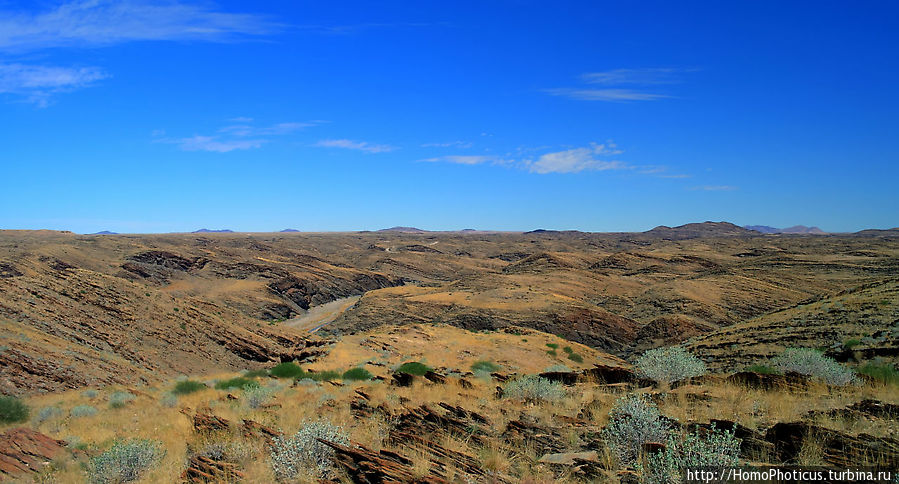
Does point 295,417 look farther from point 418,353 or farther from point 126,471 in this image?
point 418,353

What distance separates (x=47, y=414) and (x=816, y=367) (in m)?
18.4

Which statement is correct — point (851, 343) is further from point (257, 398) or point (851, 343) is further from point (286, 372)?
point (286, 372)

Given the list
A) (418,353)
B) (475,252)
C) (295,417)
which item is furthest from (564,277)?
(475,252)

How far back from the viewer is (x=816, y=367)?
404 inches

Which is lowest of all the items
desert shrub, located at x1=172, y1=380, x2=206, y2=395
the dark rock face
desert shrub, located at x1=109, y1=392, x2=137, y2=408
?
desert shrub, located at x1=172, y1=380, x2=206, y2=395

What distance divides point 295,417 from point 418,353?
57.4 feet

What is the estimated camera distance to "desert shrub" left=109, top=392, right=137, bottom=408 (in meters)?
12.9

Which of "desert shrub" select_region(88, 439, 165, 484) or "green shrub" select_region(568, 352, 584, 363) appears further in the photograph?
"green shrub" select_region(568, 352, 584, 363)

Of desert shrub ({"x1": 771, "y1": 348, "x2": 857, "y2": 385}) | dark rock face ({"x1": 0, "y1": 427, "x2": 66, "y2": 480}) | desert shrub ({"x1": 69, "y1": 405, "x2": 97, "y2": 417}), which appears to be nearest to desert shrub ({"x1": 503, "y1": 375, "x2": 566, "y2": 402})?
desert shrub ({"x1": 771, "y1": 348, "x2": 857, "y2": 385})

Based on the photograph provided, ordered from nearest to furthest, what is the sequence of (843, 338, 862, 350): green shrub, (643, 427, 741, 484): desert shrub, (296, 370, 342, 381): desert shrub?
(643, 427, 741, 484): desert shrub, (843, 338, 862, 350): green shrub, (296, 370, 342, 381): desert shrub

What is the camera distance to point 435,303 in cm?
4891

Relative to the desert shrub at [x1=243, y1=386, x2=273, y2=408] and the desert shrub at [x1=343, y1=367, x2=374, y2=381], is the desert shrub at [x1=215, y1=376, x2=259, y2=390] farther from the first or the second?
the desert shrub at [x1=243, y1=386, x2=273, y2=408]

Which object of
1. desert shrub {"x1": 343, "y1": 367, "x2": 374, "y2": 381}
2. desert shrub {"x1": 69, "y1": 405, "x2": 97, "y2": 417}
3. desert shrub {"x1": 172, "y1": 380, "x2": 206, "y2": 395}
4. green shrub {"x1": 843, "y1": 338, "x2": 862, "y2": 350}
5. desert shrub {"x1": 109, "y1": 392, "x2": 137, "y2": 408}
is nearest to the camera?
desert shrub {"x1": 69, "y1": 405, "x2": 97, "y2": 417}

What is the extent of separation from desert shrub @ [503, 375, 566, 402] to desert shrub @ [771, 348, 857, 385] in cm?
526
